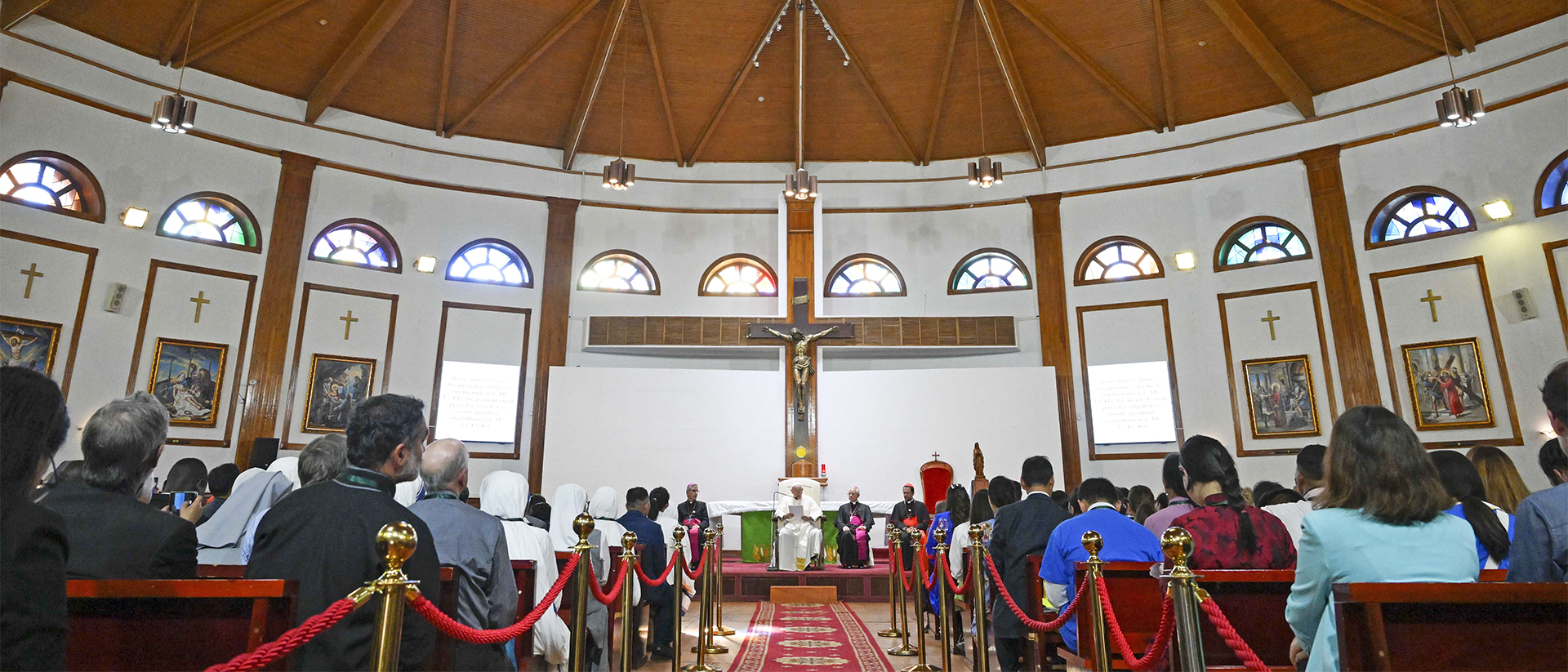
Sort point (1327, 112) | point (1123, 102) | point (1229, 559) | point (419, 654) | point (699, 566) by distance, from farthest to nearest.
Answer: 1. point (1123, 102)
2. point (1327, 112)
3. point (699, 566)
4. point (1229, 559)
5. point (419, 654)

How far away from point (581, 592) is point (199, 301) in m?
9.71

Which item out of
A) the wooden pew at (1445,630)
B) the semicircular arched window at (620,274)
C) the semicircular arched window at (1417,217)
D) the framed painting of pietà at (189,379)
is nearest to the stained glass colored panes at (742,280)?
the semicircular arched window at (620,274)

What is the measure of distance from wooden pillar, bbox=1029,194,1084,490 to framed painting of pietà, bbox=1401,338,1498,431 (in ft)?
13.3

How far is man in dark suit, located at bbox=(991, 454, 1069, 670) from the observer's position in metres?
4.16

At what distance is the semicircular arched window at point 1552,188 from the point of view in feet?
30.9

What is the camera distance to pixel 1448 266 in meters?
10.1

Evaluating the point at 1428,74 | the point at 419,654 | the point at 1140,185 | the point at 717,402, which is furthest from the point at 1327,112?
the point at 419,654

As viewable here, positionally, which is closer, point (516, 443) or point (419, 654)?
point (419, 654)

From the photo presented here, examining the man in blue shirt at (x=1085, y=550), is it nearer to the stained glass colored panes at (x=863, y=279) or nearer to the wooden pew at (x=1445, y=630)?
the wooden pew at (x=1445, y=630)

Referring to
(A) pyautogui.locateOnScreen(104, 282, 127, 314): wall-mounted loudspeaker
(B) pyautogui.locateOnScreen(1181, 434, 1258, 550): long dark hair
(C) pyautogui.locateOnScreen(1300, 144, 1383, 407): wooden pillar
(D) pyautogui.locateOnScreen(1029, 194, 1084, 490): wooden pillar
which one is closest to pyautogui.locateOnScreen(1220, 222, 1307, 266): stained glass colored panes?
(C) pyautogui.locateOnScreen(1300, 144, 1383, 407): wooden pillar

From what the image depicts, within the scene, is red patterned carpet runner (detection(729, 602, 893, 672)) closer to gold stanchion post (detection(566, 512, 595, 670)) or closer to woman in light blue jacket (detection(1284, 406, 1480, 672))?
gold stanchion post (detection(566, 512, 595, 670))

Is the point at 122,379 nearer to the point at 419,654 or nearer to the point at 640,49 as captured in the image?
the point at 640,49

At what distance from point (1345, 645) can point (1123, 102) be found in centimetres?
1171

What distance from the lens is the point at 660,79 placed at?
39.3ft
